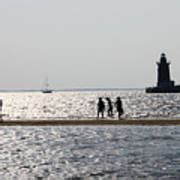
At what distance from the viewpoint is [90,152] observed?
37250 mm

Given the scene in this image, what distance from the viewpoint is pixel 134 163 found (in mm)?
32000

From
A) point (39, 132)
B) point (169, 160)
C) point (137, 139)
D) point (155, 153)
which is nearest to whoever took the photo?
point (169, 160)

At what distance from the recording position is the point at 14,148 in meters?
40.2

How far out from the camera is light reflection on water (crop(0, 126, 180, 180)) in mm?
29469

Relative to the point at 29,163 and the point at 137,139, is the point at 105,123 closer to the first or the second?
the point at 137,139

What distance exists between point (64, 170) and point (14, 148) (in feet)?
33.6

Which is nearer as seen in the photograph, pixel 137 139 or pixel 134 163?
pixel 134 163

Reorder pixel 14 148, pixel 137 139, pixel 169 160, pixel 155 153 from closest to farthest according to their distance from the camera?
pixel 169 160 < pixel 155 153 < pixel 14 148 < pixel 137 139

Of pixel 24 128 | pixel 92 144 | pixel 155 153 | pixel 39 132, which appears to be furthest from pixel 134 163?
pixel 24 128

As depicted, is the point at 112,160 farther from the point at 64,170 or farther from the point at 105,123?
the point at 105,123

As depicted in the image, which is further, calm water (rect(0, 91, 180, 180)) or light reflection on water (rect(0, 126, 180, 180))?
light reflection on water (rect(0, 126, 180, 180))

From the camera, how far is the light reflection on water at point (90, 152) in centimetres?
2947

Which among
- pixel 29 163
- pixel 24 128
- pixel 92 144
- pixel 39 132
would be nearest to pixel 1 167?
pixel 29 163

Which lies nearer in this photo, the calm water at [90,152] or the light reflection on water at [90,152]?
the calm water at [90,152]
